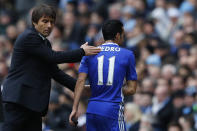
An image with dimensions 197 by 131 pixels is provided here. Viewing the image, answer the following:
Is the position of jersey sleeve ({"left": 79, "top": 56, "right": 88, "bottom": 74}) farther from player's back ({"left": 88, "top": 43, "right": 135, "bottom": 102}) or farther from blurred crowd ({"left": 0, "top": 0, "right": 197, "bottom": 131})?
blurred crowd ({"left": 0, "top": 0, "right": 197, "bottom": 131})

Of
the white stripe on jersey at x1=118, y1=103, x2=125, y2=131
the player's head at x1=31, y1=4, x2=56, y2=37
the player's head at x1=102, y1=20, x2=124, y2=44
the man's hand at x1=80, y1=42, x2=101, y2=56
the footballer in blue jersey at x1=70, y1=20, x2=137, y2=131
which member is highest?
the player's head at x1=31, y1=4, x2=56, y2=37

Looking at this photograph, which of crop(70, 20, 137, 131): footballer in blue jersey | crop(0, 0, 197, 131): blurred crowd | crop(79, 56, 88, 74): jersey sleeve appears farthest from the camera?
crop(0, 0, 197, 131): blurred crowd

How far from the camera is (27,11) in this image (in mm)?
20359

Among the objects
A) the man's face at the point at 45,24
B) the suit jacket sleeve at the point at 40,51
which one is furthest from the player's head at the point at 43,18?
the suit jacket sleeve at the point at 40,51

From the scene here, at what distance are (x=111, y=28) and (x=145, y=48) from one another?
6477 millimetres

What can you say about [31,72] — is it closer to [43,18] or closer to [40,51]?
[40,51]

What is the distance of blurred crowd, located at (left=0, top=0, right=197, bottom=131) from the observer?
492 inches

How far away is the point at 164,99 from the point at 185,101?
0.59m

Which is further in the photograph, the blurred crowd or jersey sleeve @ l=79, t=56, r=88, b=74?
the blurred crowd

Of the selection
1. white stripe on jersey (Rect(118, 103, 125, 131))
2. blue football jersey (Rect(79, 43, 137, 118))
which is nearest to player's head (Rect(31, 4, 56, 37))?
blue football jersey (Rect(79, 43, 137, 118))

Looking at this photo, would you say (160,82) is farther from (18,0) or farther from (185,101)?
(18,0)

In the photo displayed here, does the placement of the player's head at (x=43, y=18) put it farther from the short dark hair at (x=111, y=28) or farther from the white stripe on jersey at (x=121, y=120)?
the white stripe on jersey at (x=121, y=120)

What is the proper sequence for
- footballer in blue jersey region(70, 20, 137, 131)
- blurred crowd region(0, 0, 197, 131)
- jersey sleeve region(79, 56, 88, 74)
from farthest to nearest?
blurred crowd region(0, 0, 197, 131) → jersey sleeve region(79, 56, 88, 74) → footballer in blue jersey region(70, 20, 137, 131)

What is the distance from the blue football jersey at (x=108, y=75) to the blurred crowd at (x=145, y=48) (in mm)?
656
